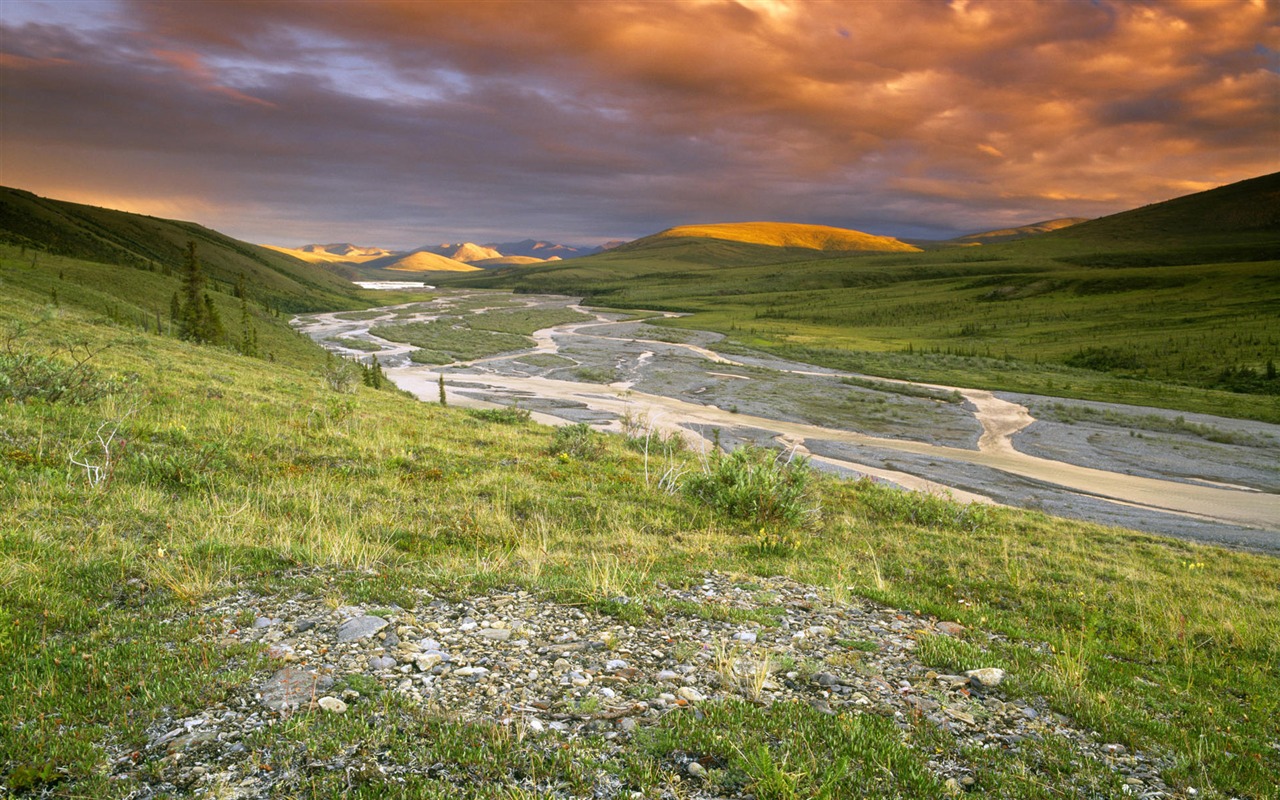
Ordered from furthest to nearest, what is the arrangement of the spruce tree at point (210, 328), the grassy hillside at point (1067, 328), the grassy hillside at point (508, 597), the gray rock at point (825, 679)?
the grassy hillside at point (1067, 328), the spruce tree at point (210, 328), the gray rock at point (825, 679), the grassy hillside at point (508, 597)

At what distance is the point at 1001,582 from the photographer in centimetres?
984

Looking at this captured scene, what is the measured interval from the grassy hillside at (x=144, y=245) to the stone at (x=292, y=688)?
324 ft

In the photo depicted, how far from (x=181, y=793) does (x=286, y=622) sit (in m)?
2.15

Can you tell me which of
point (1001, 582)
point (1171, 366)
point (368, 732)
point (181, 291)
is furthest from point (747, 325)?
point (368, 732)

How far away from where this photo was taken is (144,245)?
145375 mm

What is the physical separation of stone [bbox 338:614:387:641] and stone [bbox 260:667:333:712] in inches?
23.5

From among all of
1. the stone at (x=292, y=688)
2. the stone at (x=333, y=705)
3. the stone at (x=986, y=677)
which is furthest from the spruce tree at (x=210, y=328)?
the stone at (x=986, y=677)

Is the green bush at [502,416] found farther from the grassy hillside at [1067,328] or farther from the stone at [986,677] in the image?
the grassy hillside at [1067,328]

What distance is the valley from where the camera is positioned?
90.4ft

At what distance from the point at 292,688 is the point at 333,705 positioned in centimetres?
43

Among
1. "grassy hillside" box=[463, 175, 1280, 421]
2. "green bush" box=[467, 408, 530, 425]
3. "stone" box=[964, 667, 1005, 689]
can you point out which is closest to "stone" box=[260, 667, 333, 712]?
"stone" box=[964, 667, 1005, 689]

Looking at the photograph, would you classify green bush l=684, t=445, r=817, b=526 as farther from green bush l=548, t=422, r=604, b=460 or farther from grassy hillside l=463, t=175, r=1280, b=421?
grassy hillside l=463, t=175, r=1280, b=421

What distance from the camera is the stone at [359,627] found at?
5375 mm

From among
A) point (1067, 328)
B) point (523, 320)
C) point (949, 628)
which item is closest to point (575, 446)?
point (949, 628)
